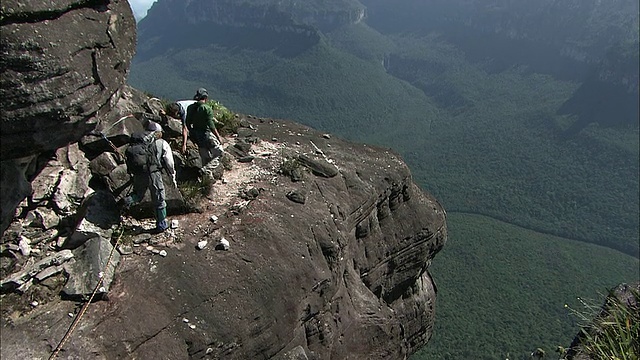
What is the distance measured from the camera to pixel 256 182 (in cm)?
1326

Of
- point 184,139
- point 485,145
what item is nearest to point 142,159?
point 184,139

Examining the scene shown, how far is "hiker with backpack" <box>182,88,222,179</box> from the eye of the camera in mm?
13047

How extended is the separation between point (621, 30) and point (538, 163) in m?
61.6

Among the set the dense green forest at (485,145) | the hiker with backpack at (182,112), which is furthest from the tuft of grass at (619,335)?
the hiker with backpack at (182,112)

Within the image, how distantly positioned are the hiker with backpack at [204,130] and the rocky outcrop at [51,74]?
3.24m

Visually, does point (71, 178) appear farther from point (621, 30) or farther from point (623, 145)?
point (621, 30)

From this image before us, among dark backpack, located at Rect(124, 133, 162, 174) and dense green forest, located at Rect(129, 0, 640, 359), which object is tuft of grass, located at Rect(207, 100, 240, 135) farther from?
dense green forest, located at Rect(129, 0, 640, 359)

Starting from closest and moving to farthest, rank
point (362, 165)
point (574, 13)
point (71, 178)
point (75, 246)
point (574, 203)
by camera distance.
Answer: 1. point (75, 246)
2. point (71, 178)
3. point (362, 165)
4. point (574, 203)
5. point (574, 13)

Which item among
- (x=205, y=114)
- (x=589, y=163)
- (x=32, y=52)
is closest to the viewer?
(x=32, y=52)

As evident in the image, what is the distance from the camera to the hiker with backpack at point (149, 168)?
10430mm

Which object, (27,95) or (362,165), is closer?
(27,95)

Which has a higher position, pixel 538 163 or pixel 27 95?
pixel 27 95

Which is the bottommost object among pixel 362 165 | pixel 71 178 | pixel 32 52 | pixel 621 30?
pixel 621 30

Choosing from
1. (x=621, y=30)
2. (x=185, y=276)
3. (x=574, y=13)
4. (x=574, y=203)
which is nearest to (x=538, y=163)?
(x=574, y=203)
